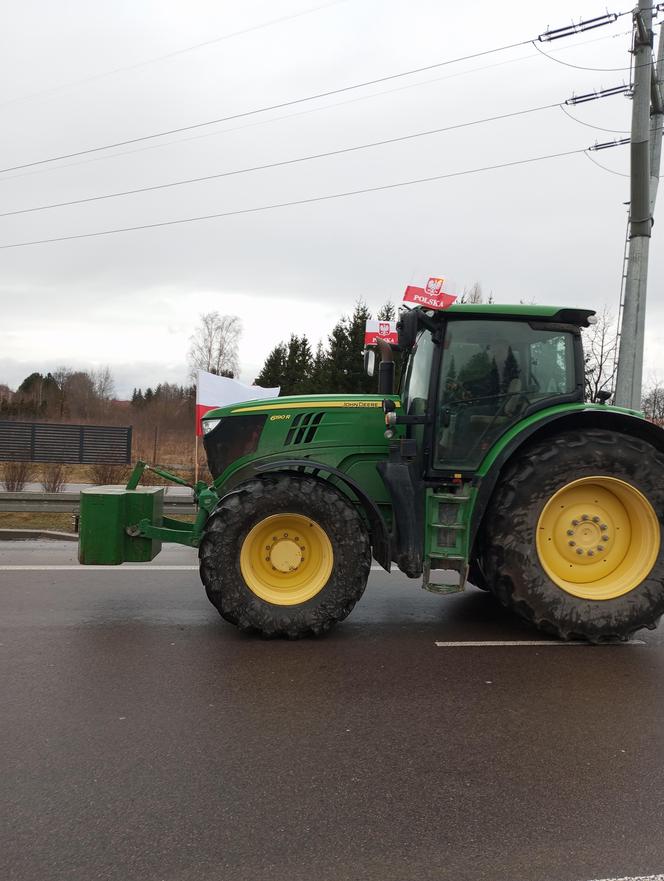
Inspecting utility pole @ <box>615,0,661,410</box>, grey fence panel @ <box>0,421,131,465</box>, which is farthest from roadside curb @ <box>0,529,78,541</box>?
grey fence panel @ <box>0,421,131,465</box>

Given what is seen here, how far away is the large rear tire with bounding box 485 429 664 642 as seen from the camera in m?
5.04

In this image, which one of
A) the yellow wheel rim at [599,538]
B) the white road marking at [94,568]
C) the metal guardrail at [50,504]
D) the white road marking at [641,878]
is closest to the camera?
the white road marking at [641,878]

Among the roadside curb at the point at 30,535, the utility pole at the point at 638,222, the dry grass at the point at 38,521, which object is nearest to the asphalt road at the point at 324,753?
the roadside curb at the point at 30,535

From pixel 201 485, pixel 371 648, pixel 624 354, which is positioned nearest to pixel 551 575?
pixel 371 648

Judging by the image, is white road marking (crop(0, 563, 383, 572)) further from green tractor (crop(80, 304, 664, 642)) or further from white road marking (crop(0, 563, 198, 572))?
green tractor (crop(80, 304, 664, 642))

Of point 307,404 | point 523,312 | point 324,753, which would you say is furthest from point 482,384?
point 324,753

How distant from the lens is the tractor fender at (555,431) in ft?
16.7

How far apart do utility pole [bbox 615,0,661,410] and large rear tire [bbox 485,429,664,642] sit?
5779 millimetres

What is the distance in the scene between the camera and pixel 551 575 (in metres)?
5.14

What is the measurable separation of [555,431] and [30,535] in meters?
7.53

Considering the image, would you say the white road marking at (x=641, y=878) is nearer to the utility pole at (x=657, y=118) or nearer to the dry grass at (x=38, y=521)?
the dry grass at (x=38, y=521)

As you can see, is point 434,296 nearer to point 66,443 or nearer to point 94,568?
point 94,568

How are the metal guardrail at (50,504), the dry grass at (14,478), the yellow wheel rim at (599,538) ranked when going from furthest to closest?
the dry grass at (14,478)
the metal guardrail at (50,504)
the yellow wheel rim at (599,538)

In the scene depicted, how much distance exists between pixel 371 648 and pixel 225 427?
211 centimetres
